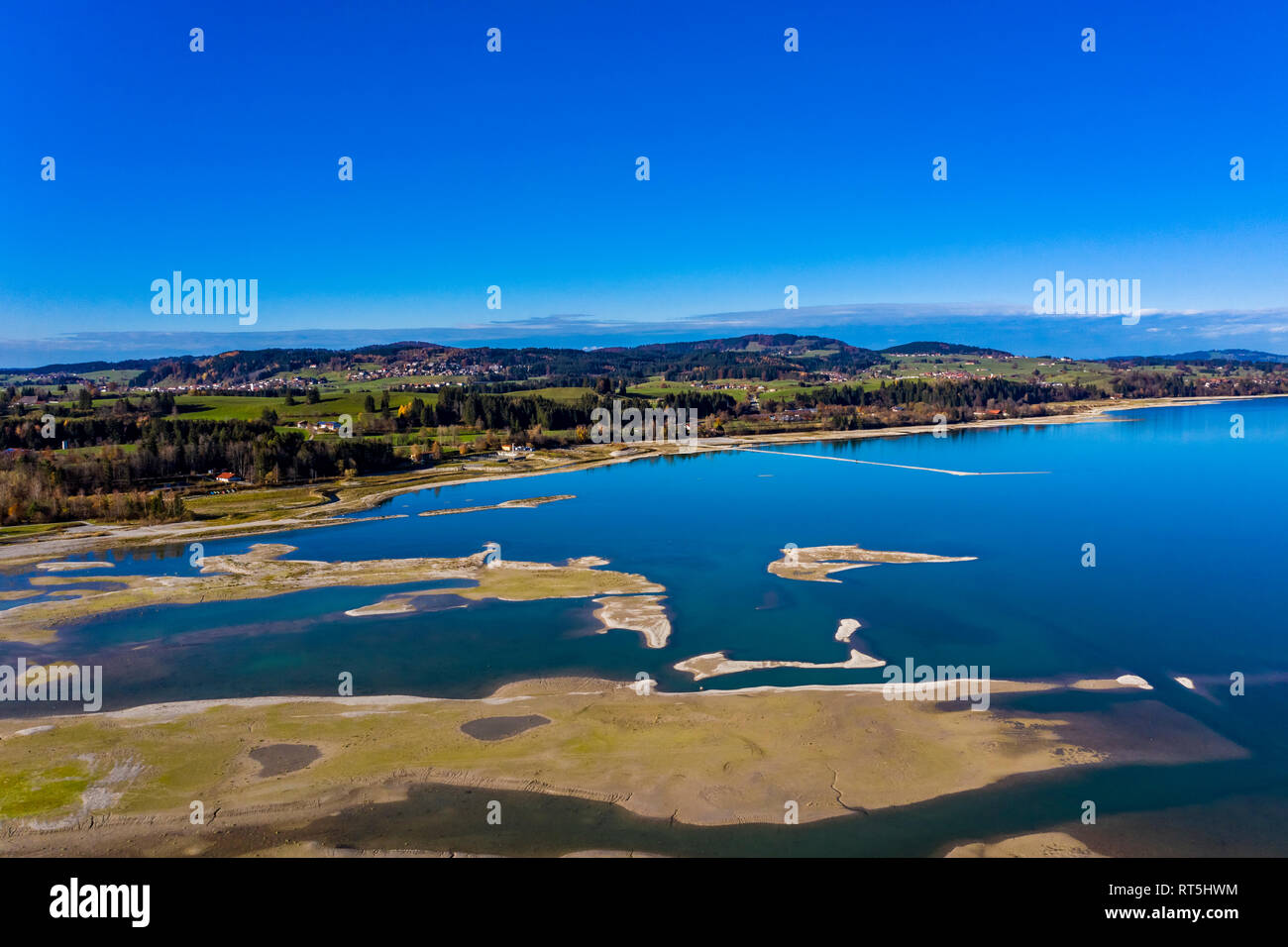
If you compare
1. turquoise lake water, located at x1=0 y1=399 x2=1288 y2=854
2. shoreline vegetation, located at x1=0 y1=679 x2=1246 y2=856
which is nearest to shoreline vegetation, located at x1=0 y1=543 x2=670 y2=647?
turquoise lake water, located at x1=0 y1=399 x2=1288 y2=854

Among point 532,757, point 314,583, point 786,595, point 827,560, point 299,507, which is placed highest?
point 299,507

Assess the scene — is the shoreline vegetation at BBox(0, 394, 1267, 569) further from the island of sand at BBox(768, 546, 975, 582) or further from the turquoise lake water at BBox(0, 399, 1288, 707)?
the island of sand at BBox(768, 546, 975, 582)

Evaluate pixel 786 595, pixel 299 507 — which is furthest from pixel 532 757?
pixel 299 507

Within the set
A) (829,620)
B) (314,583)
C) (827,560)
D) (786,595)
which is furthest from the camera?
(827,560)

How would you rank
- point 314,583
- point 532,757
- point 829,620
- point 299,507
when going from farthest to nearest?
point 299,507, point 314,583, point 829,620, point 532,757

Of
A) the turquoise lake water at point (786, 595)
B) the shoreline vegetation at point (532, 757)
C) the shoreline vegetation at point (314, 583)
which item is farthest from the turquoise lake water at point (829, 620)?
the shoreline vegetation at point (314, 583)

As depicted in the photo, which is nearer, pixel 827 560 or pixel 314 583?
pixel 314 583

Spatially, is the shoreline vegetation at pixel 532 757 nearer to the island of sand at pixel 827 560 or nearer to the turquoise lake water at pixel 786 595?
the turquoise lake water at pixel 786 595

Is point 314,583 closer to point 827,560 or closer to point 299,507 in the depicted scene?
point 299,507
